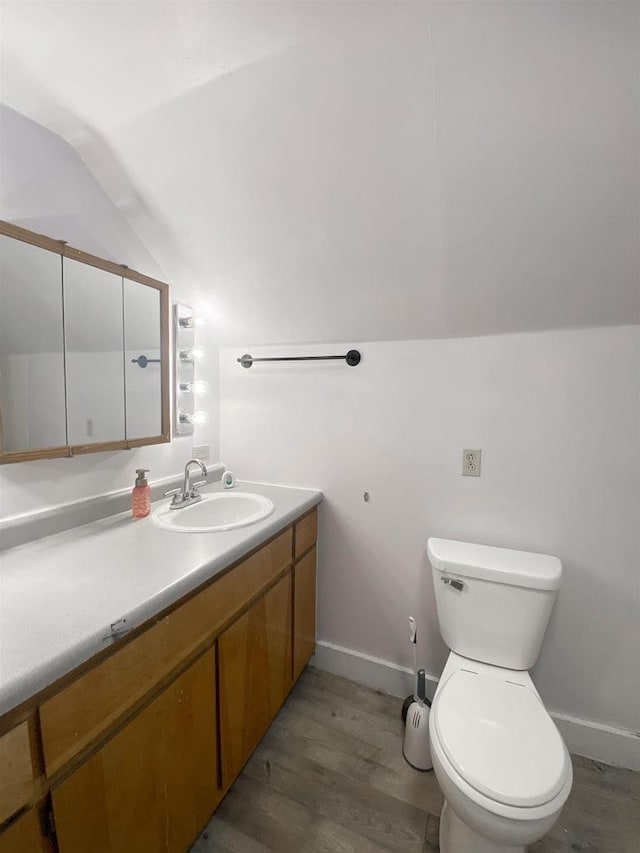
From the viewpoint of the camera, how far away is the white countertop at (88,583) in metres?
0.63

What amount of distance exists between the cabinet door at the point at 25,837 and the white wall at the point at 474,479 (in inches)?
49.8

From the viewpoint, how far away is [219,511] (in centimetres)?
156

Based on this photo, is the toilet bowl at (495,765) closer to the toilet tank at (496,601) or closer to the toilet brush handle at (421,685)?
the toilet tank at (496,601)

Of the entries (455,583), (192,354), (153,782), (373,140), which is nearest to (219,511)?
(192,354)

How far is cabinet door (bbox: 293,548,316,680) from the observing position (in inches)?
61.2

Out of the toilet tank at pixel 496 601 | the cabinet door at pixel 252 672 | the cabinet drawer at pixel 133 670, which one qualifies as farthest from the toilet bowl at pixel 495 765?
the cabinet drawer at pixel 133 670

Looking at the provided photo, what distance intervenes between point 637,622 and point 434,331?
133 cm

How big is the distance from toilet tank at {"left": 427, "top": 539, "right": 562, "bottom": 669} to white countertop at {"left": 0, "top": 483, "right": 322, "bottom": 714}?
680mm

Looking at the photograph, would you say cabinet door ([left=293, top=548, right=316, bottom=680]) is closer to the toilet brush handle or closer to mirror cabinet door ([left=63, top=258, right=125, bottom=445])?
the toilet brush handle

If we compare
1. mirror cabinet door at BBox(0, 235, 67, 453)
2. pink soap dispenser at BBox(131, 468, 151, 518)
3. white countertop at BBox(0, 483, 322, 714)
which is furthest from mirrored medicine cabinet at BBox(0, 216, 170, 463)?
white countertop at BBox(0, 483, 322, 714)

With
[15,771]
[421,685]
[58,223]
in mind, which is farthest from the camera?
[421,685]

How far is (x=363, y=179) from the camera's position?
43.3 inches

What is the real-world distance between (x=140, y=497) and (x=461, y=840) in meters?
1.41

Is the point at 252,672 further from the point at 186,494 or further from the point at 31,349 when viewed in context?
the point at 31,349
